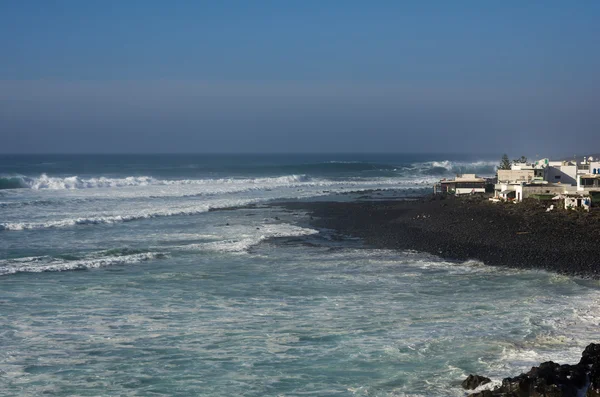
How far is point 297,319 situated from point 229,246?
10653 mm

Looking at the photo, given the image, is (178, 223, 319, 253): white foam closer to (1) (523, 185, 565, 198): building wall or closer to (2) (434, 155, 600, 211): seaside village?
(2) (434, 155, 600, 211): seaside village

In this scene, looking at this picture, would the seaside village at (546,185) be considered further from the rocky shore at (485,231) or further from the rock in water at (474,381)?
the rock in water at (474,381)

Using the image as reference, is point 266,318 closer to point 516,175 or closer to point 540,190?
point 540,190

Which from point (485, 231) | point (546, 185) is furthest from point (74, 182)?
point (485, 231)

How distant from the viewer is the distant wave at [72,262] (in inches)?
792

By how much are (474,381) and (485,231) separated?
1665 cm

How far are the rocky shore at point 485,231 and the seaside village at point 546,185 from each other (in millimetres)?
1325

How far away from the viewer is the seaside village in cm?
3216

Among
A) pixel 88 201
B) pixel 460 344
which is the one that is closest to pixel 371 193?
pixel 88 201

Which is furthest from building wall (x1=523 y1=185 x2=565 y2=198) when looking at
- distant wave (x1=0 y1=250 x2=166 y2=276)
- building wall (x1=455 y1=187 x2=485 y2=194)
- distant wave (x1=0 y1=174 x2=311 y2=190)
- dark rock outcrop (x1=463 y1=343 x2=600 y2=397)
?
distant wave (x1=0 y1=174 x2=311 y2=190)

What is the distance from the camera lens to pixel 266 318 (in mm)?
14484

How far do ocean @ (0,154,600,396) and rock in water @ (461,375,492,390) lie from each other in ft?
0.64

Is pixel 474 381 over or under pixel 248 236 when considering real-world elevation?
under

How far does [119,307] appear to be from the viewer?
15.5 m
